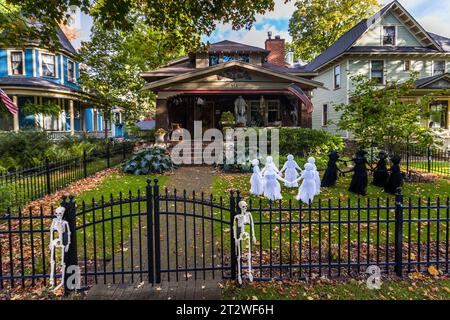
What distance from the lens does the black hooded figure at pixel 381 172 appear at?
32.4ft

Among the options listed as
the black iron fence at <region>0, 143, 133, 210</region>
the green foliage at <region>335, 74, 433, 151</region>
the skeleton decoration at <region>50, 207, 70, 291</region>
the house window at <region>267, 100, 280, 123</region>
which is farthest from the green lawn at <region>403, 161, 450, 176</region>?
the black iron fence at <region>0, 143, 133, 210</region>

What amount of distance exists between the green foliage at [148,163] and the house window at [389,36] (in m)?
20.0

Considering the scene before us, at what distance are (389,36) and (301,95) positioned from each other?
12.5 m

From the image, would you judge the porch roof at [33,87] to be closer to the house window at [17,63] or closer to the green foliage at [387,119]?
the house window at [17,63]

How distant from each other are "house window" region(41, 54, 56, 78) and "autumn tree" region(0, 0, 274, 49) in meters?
19.0

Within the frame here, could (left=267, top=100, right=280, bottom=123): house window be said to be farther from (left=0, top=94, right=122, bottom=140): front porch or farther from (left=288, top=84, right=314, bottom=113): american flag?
(left=0, top=94, right=122, bottom=140): front porch

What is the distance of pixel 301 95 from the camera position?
16734 mm

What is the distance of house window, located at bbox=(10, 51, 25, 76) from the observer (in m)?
23.8

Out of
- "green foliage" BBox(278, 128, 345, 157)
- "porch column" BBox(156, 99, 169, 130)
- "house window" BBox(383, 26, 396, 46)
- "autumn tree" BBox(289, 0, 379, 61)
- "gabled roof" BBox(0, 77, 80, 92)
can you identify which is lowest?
"green foliage" BBox(278, 128, 345, 157)

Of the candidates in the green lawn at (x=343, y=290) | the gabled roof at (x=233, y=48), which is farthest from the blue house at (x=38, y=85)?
the green lawn at (x=343, y=290)

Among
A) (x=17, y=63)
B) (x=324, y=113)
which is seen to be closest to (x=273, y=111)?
(x=324, y=113)

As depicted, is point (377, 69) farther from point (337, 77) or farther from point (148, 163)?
point (148, 163)

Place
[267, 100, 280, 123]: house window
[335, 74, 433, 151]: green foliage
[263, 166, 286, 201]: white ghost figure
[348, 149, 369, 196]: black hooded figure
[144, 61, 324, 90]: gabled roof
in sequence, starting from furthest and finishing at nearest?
[267, 100, 280, 123]: house window
[144, 61, 324, 90]: gabled roof
[335, 74, 433, 151]: green foliage
[348, 149, 369, 196]: black hooded figure
[263, 166, 286, 201]: white ghost figure
